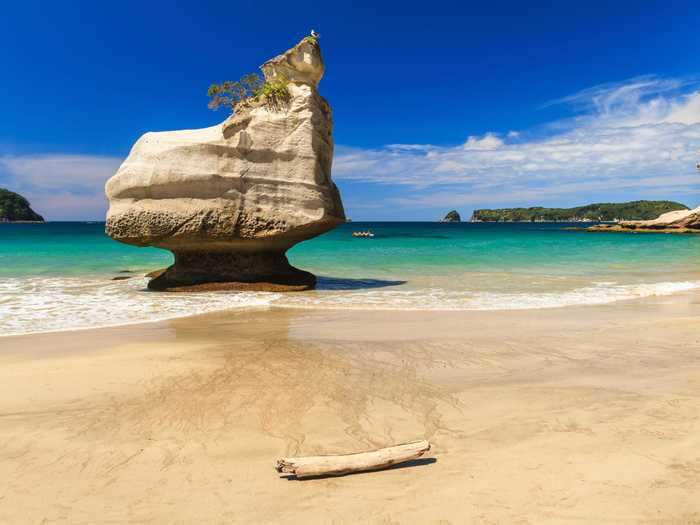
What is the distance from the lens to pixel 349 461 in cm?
329

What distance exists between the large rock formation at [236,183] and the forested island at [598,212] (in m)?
142

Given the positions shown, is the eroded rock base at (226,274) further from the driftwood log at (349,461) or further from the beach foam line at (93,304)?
the driftwood log at (349,461)

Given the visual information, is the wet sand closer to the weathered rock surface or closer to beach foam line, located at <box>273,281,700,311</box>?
beach foam line, located at <box>273,281,700,311</box>

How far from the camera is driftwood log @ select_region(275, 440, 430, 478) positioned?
Result: 126 inches

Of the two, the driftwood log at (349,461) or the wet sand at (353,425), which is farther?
the driftwood log at (349,461)

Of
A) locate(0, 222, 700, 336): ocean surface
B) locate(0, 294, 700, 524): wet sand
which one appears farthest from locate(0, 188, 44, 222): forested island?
locate(0, 294, 700, 524): wet sand

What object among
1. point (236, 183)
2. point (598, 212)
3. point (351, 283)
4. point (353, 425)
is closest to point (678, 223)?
point (351, 283)

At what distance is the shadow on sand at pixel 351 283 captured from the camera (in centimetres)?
1459

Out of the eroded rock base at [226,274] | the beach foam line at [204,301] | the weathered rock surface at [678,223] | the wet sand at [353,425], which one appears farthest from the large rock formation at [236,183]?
the weathered rock surface at [678,223]

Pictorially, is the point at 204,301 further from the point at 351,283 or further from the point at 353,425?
the point at 353,425

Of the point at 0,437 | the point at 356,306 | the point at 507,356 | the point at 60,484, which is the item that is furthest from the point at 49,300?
the point at 507,356

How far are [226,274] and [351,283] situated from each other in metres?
4.01

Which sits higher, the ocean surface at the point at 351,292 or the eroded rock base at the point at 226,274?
the eroded rock base at the point at 226,274

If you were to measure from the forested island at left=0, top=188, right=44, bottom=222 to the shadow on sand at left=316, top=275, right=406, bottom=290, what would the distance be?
476 ft
